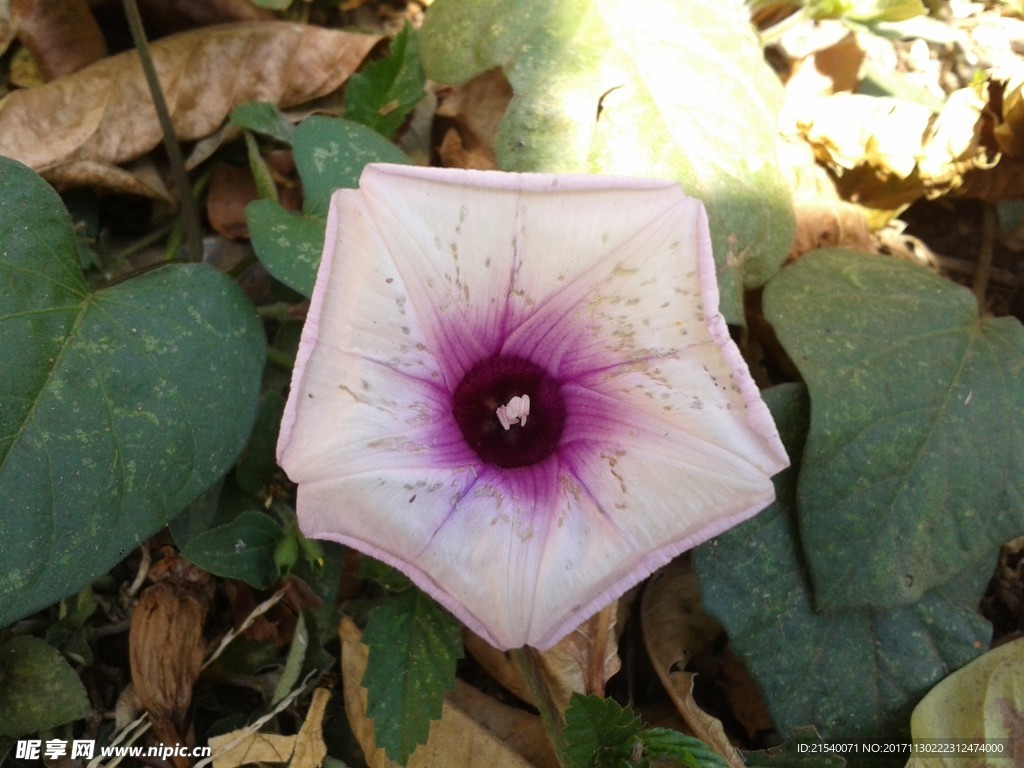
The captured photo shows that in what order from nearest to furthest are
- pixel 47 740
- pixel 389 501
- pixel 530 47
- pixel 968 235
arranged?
1. pixel 389 501
2. pixel 47 740
3. pixel 530 47
4. pixel 968 235

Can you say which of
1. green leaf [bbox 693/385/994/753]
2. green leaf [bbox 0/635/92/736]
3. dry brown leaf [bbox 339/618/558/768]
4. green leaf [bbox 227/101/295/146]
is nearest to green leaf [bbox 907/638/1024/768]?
green leaf [bbox 693/385/994/753]

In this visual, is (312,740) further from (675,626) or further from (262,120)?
(262,120)

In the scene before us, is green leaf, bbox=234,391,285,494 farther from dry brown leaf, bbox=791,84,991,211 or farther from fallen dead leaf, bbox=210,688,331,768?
dry brown leaf, bbox=791,84,991,211

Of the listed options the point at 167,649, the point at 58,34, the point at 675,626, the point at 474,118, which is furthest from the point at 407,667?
the point at 58,34

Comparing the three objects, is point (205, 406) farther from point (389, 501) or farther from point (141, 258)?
point (141, 258)

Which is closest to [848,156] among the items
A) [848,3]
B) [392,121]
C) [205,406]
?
[848,3]

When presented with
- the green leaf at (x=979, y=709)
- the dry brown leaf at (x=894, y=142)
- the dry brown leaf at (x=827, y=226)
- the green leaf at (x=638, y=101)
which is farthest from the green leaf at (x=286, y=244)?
the green leaf at (x=979, y=709)
